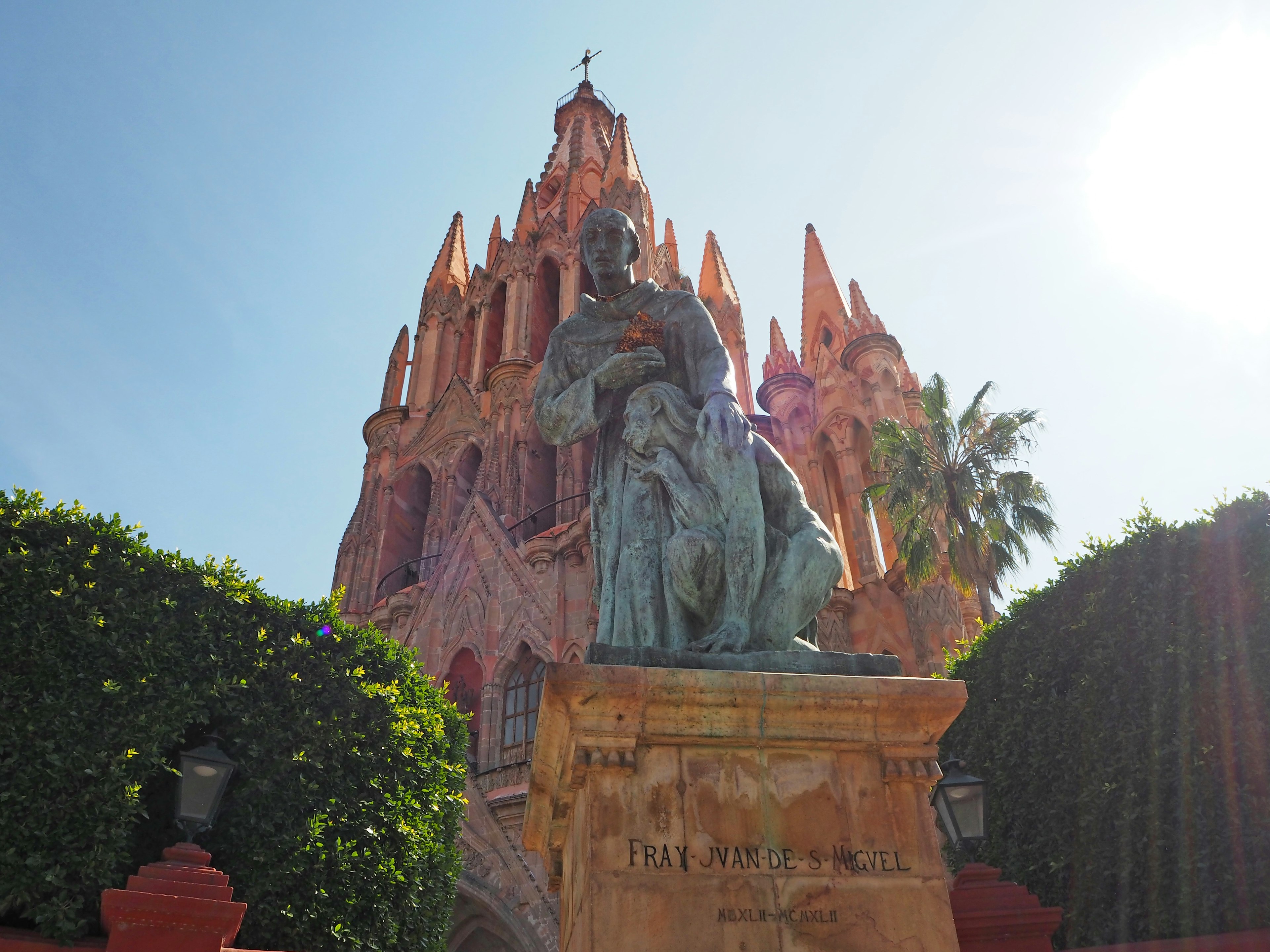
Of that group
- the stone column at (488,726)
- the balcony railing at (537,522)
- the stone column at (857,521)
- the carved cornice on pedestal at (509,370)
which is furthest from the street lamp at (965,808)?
the carved cornice on pedestal at (509,370)

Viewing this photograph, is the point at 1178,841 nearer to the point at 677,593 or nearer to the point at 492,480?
the point at 677,593

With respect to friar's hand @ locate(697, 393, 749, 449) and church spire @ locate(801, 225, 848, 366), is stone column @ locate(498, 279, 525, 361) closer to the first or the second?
church spire @ locate(801, 225, 848, 366)

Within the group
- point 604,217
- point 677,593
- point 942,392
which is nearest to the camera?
point 677,593

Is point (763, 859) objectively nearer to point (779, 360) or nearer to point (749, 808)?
point (749, 808)

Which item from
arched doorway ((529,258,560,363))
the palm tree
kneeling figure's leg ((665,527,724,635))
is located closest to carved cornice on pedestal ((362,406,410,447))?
arched doorway ((529,258,560,363))

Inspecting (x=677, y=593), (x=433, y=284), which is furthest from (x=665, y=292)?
(x=433, y=284)

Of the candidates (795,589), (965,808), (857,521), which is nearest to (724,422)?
(795,589)

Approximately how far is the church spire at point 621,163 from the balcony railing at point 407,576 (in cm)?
1441

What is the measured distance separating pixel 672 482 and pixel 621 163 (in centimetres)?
3189

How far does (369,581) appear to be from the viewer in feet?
91.1

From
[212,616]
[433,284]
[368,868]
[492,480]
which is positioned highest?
[433,284]

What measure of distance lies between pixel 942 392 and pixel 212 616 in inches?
561

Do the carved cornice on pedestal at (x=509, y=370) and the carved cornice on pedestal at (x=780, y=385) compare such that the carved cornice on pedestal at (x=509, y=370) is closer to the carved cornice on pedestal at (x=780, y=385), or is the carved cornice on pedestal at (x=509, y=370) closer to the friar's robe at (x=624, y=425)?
the carved cornice on pedestal at (x=780, y=385)

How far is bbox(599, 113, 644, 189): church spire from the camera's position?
110 feet
